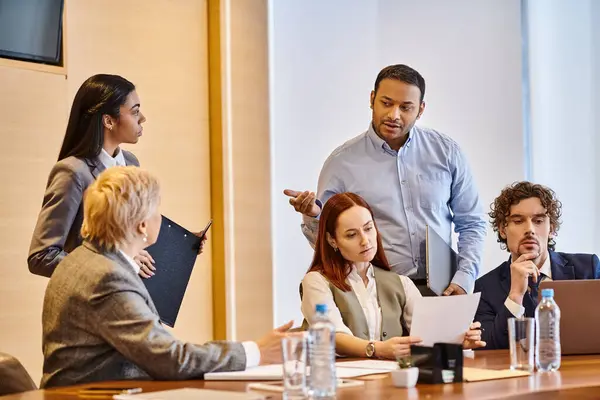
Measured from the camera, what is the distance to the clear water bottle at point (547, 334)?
A: 2.71 m

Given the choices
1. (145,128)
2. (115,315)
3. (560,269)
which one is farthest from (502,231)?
(145,128)

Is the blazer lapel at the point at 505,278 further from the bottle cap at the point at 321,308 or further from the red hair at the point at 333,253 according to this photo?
the bottle cap at the point at 321,308

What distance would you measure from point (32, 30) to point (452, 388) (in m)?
2.72

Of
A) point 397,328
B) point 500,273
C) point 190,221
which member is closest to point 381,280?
point 397,328

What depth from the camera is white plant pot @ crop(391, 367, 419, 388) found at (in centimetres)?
230

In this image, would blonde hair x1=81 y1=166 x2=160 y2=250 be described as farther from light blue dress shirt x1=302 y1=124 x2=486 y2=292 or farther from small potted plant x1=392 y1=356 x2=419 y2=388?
light blue dress shirt x1=302 y1=124 x2=486 y2=292

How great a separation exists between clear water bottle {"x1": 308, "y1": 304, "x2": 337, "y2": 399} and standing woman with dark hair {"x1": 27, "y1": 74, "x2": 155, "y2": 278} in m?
1.39

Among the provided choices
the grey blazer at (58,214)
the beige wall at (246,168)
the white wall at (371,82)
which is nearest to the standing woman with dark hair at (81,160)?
the grey blazer at (58,214)

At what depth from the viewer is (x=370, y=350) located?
2.98m

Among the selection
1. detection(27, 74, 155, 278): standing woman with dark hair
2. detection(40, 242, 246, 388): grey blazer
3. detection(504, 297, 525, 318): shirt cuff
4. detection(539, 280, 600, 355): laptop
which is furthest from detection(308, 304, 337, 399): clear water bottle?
detection(27, 74, 155, 278): standing woman with dark hair

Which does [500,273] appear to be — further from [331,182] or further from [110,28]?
[110,28]

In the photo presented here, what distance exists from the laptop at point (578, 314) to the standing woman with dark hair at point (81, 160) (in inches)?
59.6

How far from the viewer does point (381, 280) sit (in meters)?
3.39

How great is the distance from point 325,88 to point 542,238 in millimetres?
2312
